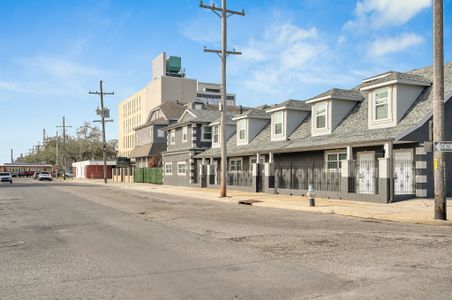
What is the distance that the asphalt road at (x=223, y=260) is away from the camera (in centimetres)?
634

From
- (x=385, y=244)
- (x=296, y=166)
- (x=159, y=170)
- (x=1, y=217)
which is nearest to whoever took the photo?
(x=385, y=244)

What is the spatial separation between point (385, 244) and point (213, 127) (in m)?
32.4

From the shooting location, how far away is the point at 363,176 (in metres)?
23.2

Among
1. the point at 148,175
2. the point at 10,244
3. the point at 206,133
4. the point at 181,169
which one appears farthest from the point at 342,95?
the point at 148,175

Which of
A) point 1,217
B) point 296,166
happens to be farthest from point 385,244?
point 296,166

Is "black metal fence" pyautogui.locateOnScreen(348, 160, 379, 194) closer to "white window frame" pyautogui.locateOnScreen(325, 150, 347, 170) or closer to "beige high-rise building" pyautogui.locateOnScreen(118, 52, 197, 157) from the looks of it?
"white window frame" pyautogui.locateOnScreen(325, 150, 347, 170)

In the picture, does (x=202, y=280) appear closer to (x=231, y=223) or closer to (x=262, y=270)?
(x=262, y=270)

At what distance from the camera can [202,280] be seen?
6910 mm

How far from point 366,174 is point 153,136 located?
3705 centimetres

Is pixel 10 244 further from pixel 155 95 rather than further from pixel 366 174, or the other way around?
pixel 155 95

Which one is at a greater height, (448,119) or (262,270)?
(448,119)

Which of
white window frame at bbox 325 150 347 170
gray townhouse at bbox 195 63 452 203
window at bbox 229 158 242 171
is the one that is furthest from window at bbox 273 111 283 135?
white window frame at bbox 325 150 347 170

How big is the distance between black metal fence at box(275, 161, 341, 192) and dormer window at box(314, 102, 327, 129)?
243 centimetres

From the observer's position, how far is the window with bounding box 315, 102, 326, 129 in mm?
27688
